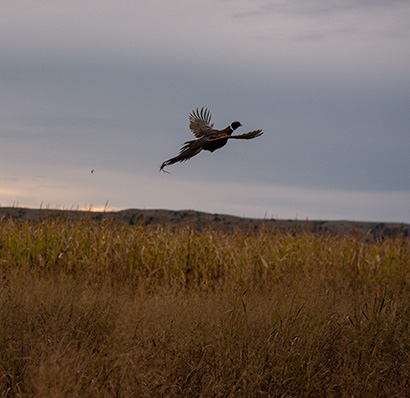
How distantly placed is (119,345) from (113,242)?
5752 mm

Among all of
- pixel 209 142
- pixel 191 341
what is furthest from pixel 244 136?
pixel 191 341

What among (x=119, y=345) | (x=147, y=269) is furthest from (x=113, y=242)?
(x=119, y=345)

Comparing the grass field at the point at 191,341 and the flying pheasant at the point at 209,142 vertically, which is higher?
the flying pheasant at the point at 209,142

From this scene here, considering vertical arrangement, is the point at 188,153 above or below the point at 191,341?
above

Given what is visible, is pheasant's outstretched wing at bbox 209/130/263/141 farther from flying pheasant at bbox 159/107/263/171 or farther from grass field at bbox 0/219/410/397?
grass field at bbox 0/219/410/397

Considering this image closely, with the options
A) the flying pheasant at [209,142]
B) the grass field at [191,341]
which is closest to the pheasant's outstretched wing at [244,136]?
the flying pheasant at [209,142]

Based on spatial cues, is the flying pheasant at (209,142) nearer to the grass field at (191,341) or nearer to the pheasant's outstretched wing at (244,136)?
the pheasant's outstretched wing at (244,136)

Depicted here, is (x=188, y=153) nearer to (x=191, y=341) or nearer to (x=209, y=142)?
(x=209, y=142)

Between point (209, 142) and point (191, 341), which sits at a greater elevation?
point (209, 142)

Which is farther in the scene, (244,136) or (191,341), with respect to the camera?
(191,341)

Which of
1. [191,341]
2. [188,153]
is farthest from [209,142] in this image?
[191,341]

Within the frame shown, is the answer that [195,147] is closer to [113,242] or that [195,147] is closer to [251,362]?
[251,362]

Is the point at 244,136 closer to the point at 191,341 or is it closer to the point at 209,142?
the point at 209,142

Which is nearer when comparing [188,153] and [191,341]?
[188,153]
